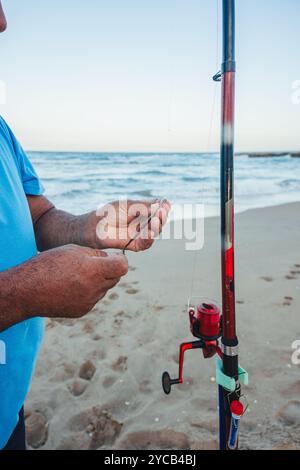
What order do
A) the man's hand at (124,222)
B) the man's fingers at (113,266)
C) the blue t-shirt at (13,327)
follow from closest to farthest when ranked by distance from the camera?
the man's fingers at (113,266) → the blue t-shirt at (13,327) → the man's hand at (124,222)

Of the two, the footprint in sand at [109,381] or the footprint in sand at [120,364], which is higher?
the footprint in sand at [120,364]

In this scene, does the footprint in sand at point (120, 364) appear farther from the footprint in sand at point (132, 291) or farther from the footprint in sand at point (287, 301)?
the footprint in sand at point (287, 301)

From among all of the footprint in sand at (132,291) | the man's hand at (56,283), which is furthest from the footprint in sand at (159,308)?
the man's hand at (56,283)

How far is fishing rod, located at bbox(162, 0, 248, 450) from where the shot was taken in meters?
1.32

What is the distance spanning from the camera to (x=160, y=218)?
1415mm

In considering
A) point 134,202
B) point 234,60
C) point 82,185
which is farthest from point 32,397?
point 82,185

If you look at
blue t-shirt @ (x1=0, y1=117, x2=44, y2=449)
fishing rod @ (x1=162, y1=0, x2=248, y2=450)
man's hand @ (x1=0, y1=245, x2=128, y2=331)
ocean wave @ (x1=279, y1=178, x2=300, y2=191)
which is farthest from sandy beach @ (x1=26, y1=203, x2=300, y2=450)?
ocean wave @ (x1=279, y1=178, x2=300, y2=191)

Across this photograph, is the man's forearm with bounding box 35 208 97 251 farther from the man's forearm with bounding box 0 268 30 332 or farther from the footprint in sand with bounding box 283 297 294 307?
the footprint in sand with bounding box 283 297 294 307

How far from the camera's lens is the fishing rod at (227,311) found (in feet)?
4.32

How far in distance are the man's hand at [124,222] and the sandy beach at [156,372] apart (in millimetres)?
1343

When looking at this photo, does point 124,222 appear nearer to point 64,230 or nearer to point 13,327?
point 64,230
